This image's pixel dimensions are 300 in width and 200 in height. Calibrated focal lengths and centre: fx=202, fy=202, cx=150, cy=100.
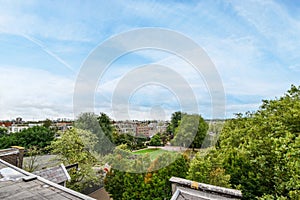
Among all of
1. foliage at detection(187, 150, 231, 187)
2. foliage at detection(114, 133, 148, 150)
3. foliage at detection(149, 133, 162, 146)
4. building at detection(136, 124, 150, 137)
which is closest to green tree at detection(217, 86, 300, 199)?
foliage at detection(187, 150, 231, 187)

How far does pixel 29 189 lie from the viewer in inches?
154

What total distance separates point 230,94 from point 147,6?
7.75 metres

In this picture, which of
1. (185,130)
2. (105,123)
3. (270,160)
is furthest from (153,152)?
(105,123)

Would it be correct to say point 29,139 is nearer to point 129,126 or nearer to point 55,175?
point 129,126

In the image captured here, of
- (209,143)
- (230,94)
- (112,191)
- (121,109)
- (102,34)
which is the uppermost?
(102,34)

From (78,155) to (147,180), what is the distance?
238 inches

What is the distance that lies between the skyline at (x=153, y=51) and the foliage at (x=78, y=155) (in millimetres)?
3984

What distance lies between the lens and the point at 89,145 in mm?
14781

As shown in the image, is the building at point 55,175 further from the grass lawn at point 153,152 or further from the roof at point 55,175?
the grass lawn at point 153,152

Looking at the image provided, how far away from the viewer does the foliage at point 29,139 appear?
27.1m

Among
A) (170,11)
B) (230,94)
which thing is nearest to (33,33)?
(170,11)

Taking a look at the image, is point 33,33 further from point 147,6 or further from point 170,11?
point 170,11

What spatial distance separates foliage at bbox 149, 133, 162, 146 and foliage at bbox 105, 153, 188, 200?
0.81m

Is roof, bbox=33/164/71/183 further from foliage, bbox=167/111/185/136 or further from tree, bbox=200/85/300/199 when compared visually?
foliage, bbox=167/111/185/136
